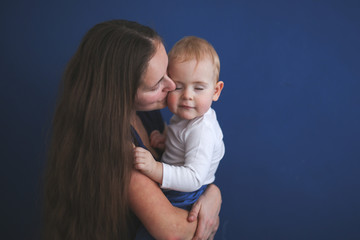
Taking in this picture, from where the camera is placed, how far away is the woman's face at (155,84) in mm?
1136

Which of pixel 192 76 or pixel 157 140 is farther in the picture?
pixel 157 140

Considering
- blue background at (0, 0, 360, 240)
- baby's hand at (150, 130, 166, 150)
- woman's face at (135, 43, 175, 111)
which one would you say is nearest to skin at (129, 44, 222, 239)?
woman's face at (135, 43, 175, 111)

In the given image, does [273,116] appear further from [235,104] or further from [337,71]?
[337,71]

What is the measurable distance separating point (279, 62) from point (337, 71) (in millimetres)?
351

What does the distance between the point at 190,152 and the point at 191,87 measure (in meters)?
0.29

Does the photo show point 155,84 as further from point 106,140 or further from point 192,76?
point 106,140

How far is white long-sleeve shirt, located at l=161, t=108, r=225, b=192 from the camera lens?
1180 mm

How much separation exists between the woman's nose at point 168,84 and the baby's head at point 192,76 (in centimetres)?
4

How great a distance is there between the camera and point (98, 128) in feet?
3.52

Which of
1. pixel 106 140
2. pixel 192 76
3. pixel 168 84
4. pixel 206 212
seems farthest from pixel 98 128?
pixel 206 212

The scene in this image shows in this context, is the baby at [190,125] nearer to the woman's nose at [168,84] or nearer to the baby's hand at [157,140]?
the woman's nose at [168,84]

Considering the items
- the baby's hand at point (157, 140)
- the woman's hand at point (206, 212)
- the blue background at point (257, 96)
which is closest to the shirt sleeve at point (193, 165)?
the woman's hand at point (206, 212)

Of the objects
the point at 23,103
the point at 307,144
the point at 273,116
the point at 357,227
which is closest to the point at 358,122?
the point at 307,144

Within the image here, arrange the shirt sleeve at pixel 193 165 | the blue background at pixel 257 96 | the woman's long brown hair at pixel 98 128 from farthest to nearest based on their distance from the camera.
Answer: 1. the blue background at pixel 257 96
2. the shirt sleeve at pixel 193 165
3. the woman's long brown hair at pixel 98 128
